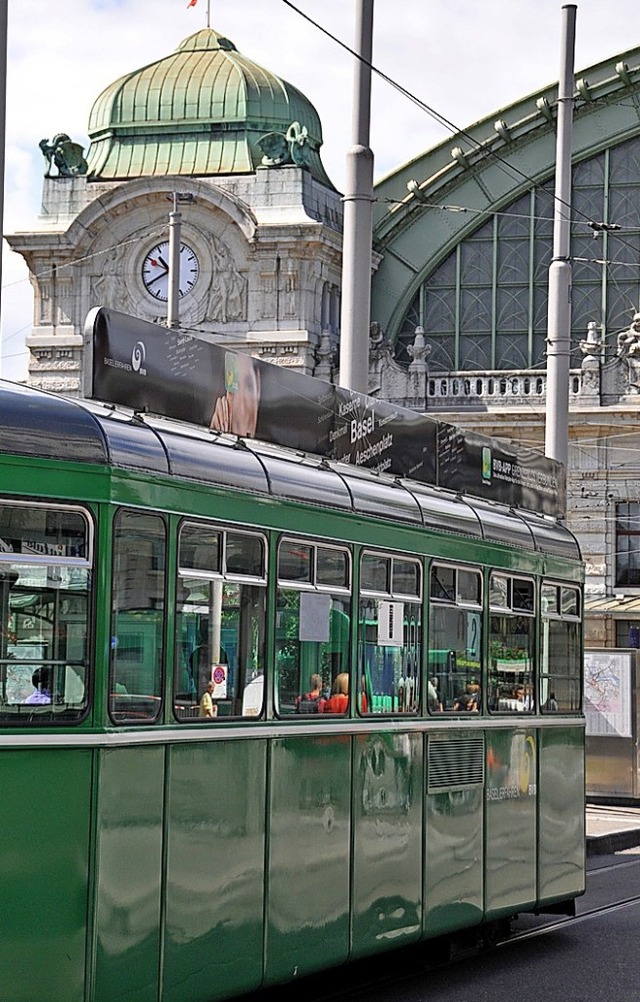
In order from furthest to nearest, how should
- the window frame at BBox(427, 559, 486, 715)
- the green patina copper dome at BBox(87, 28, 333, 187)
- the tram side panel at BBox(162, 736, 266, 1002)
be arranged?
the green patina copper dome at BBox(87, 28, 333, 187), the window frame at BBox(427, 559, 486, 715), the tram side panel at BBox(162, 736, 266, 1002)

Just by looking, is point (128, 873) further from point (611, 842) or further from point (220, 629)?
point (611, 842)

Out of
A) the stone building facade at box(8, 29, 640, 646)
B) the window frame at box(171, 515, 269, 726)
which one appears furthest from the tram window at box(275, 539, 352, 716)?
the stone building facade at box(8, 29, 640, 646)

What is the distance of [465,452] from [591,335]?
34104mm

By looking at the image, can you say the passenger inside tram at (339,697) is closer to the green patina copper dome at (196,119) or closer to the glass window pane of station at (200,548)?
the glass window pane of station at (200,548)

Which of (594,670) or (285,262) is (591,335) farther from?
(594,670)

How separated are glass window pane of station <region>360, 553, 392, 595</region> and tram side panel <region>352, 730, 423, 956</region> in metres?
0.75

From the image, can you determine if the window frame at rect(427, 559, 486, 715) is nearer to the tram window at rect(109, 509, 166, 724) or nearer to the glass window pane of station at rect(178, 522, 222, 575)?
the glass window pane of station at rect(178, 522, 222, 575)

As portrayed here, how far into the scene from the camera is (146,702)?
26.6 feet

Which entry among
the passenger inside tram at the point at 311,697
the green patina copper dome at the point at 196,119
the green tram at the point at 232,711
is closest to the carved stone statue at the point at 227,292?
the green patina copper dome at the point at 196,119

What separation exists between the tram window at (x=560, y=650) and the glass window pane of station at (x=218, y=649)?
404cm

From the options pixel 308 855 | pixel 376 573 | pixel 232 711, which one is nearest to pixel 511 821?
pixel 376 573

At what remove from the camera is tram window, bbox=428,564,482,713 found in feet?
35.5

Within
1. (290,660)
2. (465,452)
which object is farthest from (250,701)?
(465,452)

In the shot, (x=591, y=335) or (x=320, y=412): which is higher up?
(x=591, y=335)
